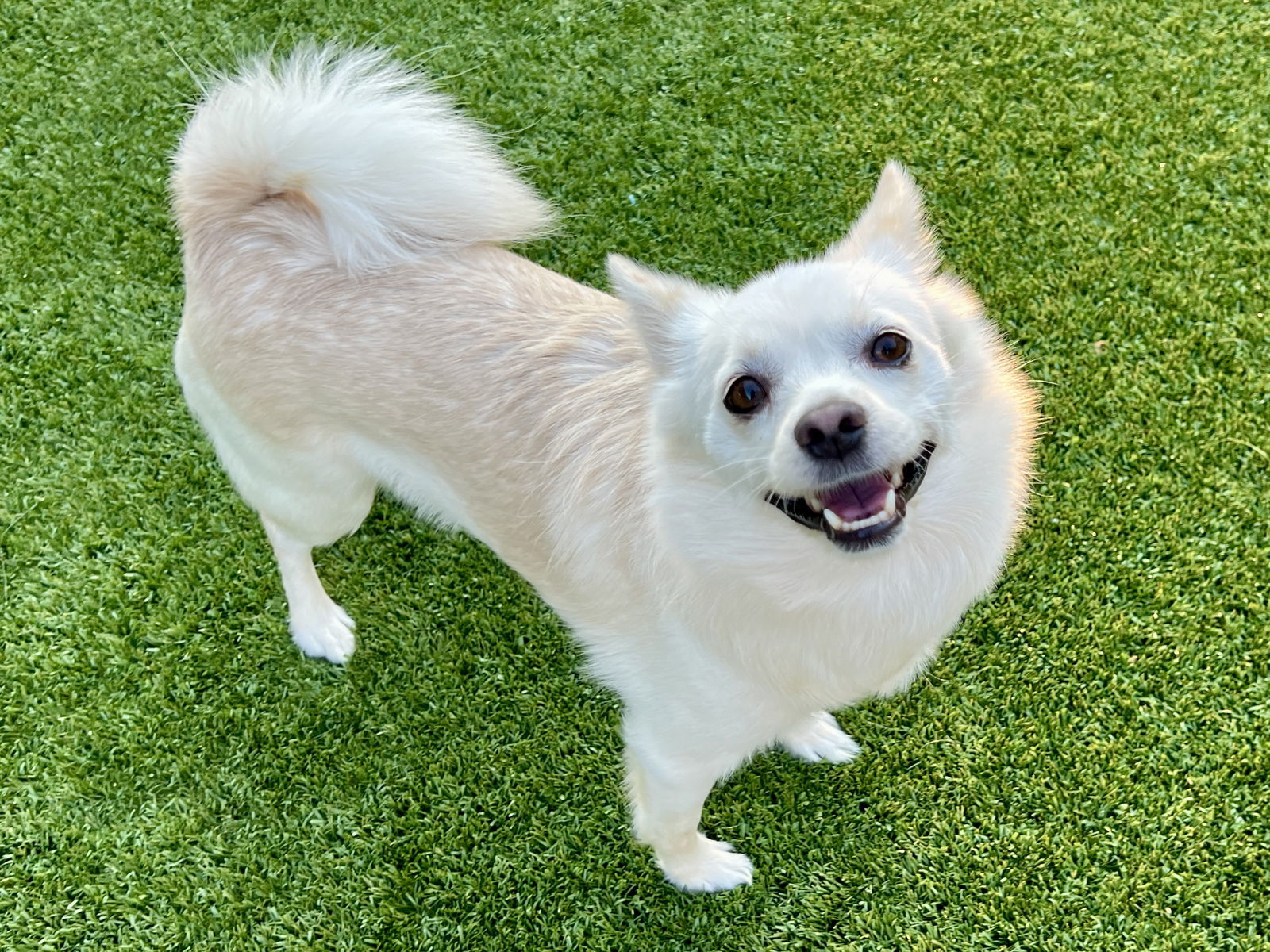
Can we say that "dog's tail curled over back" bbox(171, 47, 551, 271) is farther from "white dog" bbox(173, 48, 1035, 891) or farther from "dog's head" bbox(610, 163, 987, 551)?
"dog's head" bbox(610, 163, 987, 551)

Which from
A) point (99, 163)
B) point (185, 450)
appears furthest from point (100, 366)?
point (99, 163)

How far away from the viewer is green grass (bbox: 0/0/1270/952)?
92.6 inches

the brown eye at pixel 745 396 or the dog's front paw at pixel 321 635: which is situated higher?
the brown eye at pixel 745 396

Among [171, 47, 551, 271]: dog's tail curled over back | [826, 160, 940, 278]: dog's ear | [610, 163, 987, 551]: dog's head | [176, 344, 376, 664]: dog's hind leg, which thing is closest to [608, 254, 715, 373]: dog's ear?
[610, 163, 987, 551]: dog's head

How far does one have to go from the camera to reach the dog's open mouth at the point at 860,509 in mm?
1500

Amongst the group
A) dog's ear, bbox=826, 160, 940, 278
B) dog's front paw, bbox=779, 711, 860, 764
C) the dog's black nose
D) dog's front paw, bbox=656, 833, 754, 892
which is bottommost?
dog's front paw, bbox=656, 833, 754, 892

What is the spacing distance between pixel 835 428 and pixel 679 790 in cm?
93

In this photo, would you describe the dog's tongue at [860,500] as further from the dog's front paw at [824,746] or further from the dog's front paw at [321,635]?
the dog's front paw at [321,635]

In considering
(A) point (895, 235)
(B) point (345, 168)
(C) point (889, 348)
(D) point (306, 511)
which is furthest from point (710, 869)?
(B) point (345, 168)

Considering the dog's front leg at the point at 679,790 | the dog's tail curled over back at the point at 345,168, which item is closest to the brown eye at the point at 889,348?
the dog's front leg at the point at 679,790

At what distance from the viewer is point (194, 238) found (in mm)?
2059

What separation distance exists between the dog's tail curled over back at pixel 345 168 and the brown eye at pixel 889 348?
911 millimetres

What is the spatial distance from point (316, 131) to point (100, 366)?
1.48 meters

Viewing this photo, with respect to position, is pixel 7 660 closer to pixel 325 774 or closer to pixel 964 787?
pixel 325 774
